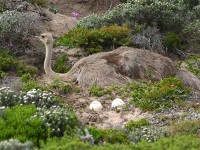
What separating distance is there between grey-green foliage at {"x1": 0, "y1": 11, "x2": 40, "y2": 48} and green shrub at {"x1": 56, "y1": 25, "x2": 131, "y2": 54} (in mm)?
919

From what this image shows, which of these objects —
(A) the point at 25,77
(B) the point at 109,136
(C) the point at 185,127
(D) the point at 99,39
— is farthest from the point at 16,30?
(C) the point at 185,127

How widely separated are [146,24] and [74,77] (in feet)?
15.9

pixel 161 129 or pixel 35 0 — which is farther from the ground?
pixel 35 0

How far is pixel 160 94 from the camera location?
10.2 meters

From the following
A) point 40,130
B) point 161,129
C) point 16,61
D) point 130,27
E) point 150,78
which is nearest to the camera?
point 40,130

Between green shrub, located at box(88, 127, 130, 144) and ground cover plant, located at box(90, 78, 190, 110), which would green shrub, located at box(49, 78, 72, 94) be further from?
green shrub, located at box(88, 127, 130, 144)

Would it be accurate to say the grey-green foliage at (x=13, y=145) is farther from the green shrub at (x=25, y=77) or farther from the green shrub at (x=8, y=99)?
the green shrub at (x=25, y=77)

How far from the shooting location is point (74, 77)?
1164 centimetres

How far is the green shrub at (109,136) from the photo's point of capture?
809 cm

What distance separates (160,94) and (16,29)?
4811mm

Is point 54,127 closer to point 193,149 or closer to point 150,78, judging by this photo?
point 193,149

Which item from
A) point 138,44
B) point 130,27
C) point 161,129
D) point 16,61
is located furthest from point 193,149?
point 130,27

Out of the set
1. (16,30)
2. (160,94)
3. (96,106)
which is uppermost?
(16,30)

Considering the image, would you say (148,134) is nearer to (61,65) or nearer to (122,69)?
(122,69)
